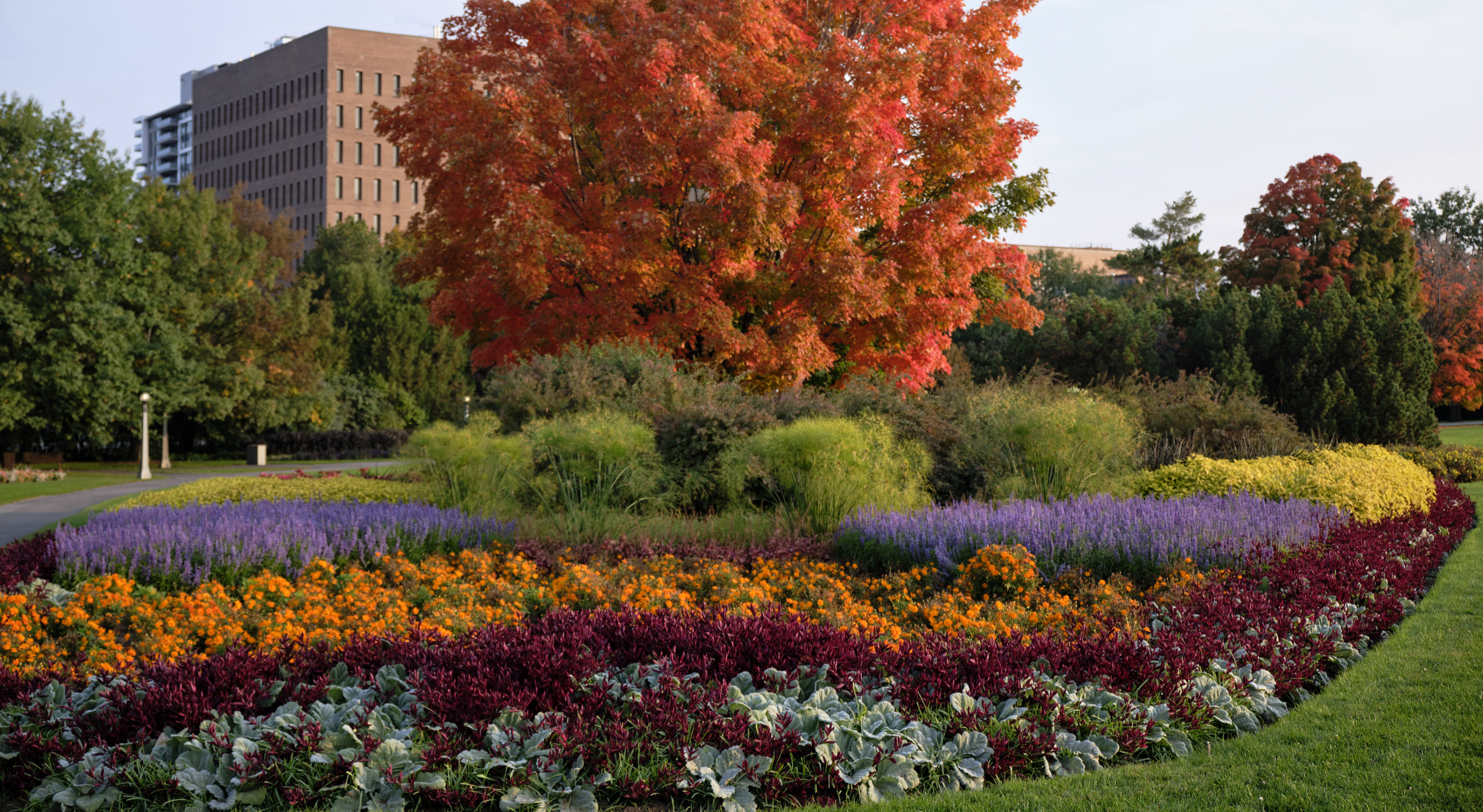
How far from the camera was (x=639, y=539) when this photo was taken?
26.2ft

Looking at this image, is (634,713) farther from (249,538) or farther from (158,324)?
(158,324)

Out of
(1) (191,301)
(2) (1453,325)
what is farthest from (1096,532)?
(2) (1453,325)

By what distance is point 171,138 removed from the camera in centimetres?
12850

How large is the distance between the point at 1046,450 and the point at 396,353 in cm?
3328

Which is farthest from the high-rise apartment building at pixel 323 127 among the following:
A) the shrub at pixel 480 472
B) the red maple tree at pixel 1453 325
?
the shrub at pixel 480 472

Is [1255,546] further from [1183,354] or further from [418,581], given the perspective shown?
[1183,354]

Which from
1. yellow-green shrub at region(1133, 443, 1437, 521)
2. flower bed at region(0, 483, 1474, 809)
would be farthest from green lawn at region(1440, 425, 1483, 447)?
flower bed at region(0, 483, 1474, 809)

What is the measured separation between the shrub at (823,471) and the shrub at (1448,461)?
10.4 metres

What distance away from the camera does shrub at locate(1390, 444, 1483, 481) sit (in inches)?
640

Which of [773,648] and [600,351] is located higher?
[600,351]

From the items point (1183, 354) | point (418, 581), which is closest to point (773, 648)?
point (418, 581)

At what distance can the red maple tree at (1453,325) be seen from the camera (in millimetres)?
32375

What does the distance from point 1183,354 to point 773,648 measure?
2330cm

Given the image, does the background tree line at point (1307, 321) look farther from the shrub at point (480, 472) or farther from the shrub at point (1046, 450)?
the shrub at point (480, 472)
